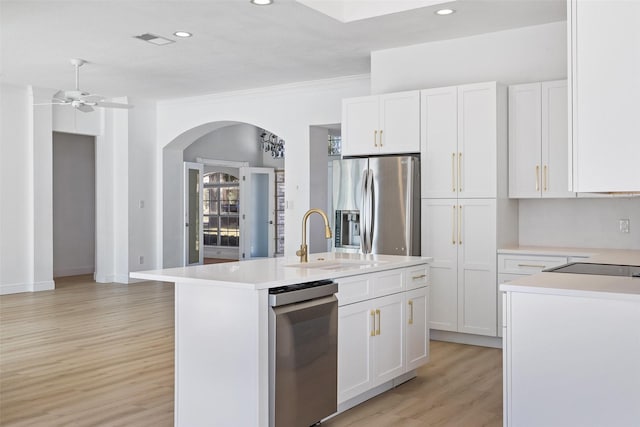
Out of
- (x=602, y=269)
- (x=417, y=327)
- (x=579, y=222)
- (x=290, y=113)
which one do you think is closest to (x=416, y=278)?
(x=417, y=327)

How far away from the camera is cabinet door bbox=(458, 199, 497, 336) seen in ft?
16.9

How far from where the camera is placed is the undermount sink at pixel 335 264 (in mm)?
3570

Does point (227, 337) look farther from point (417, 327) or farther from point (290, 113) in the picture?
point (290, 113)

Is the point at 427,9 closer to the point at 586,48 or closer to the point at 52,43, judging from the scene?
the point at 586,48

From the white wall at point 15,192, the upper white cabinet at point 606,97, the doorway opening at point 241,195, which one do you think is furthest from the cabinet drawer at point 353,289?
the doorway opening at point 241,195

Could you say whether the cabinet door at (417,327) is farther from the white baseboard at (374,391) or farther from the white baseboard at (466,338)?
the white baseboard at (466,338)

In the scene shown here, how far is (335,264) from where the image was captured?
378cm

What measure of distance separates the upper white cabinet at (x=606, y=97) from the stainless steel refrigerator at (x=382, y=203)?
10.8ft

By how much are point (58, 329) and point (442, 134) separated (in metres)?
4.08

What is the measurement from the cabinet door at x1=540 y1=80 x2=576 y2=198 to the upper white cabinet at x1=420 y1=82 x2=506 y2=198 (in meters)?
0.34

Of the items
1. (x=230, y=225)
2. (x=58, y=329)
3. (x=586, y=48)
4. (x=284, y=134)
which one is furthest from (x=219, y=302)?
(x=230, y=225)

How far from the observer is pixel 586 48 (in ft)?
6.87

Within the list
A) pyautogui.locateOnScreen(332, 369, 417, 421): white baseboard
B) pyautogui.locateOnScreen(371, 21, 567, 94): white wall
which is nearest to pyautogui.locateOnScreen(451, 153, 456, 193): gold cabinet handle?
pyautogui.locateOnScreen(371, 21, 567, 94): white wall

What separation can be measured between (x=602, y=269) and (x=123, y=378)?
316 cm
